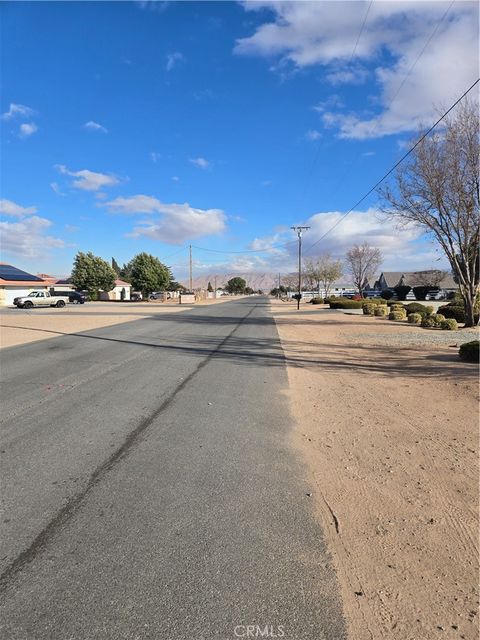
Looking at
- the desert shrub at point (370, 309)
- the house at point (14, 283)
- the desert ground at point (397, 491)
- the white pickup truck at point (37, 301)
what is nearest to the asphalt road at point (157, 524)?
the desert ground at point (397, 491)

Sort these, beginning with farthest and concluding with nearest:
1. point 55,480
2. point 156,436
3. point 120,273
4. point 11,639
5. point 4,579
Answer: point 120,273
point 156,436
point 55,480
point 4,579
point 11,639

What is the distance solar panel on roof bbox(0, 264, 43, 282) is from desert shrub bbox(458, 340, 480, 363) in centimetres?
5488

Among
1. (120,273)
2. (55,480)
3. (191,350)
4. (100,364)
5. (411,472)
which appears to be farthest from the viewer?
(120,273)

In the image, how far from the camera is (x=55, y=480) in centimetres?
404

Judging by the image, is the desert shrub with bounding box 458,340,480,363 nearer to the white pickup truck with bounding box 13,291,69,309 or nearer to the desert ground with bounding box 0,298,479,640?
the desert ground with bounding box 0,298,479,640

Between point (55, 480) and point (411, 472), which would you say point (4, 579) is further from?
point (411, 472)

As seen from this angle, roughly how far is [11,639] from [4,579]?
53cm

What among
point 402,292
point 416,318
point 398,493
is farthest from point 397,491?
point 402,292

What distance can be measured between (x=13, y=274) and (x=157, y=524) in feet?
200

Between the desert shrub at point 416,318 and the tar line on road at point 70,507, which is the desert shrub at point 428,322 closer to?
the desert shrub at point 416,318

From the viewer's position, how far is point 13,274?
5653 cm

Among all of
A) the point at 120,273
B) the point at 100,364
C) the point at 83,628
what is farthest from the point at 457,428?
the point at 120,273

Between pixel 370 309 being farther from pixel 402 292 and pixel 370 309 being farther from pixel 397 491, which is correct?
pixel 402 292

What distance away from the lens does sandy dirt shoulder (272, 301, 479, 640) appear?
8.14 ft
